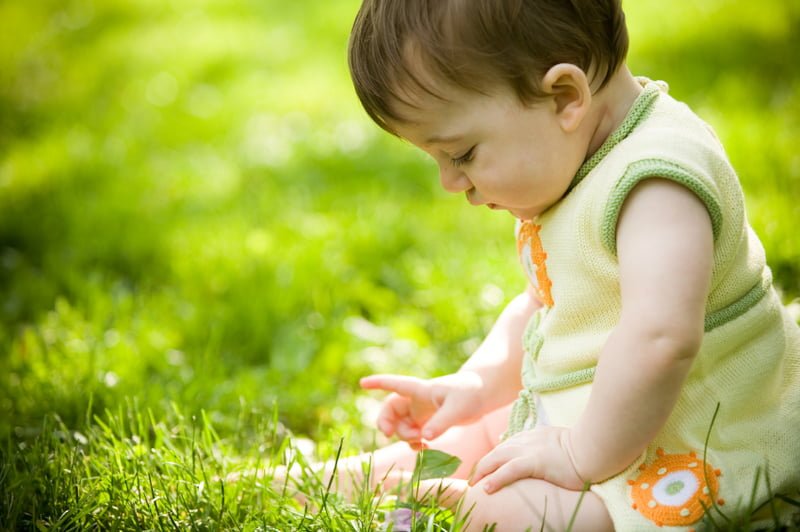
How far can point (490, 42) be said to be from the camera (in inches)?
53.9

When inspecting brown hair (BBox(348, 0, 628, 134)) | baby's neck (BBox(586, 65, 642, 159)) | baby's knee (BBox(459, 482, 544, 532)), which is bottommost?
baby's knee (BBox(459, 482, 544, 532))

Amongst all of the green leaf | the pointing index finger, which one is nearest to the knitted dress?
the green leaf

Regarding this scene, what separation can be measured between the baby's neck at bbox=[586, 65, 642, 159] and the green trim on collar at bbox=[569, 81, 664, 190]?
0.06 ft

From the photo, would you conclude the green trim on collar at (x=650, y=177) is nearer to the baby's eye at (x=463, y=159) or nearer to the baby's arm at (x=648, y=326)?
the baby's arm at (x=648, y=326)

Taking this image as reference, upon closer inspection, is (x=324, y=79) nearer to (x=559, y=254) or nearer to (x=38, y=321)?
(x=38, y=321)

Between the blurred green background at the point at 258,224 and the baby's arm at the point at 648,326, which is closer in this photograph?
the baby's arm at the point at 648,326

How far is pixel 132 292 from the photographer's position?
2840 mm

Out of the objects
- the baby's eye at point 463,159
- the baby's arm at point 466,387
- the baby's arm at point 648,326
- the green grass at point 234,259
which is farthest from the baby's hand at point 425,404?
the baby's eye at point 463,159

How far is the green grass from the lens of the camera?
1.73 metres

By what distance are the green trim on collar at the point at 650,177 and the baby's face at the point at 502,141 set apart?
13 centimetres

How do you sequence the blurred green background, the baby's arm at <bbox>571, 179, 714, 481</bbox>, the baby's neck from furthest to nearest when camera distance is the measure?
the blurred green background, the baby's neck, the baby's arm at <bbox>571, 179, 714, 481</bbox>

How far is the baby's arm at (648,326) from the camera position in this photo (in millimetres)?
1267

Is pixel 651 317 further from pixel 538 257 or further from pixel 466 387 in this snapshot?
pixel 466 387

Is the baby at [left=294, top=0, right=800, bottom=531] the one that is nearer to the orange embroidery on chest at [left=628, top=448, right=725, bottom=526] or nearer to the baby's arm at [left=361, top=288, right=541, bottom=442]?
the orange embroidery on chest at [left=628, top=448, right=725, bottom=526]
